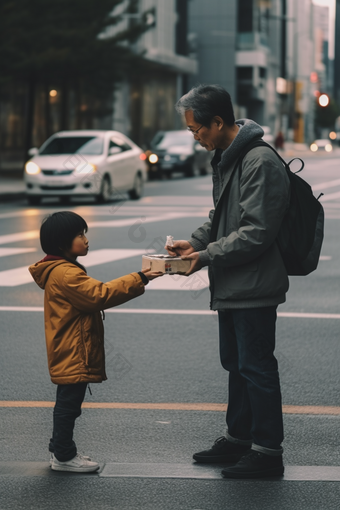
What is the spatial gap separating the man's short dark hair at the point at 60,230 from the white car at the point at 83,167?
53.0 feet

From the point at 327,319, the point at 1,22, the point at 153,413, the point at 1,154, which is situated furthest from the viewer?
the point at 1,154

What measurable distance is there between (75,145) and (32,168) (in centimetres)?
163

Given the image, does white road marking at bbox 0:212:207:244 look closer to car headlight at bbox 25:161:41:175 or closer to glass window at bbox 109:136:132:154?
car headlight at bbox 25:161:41:175

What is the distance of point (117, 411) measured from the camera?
5.31m

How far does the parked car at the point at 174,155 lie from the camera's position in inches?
1283

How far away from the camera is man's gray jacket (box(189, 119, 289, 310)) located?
3.97 m

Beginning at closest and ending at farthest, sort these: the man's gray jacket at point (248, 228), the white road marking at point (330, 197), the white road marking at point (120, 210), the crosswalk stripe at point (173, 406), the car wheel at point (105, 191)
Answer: the man's gray jacket at point (248, 228) → the crosswalk stripe at point (173, 406) → the white road marking at point (120, 210) → the car wheel at point (105, 191) → the white road marking at point (330, 197)

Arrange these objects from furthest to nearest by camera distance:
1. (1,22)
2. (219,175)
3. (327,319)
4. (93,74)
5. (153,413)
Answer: (93,74) → (1,22) → (327,319) → (153,413) → (219,175)

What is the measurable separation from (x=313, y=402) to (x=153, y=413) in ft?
3.11

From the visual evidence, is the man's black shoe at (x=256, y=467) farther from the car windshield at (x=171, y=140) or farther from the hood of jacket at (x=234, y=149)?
the car windshield at (x=171, y=140)

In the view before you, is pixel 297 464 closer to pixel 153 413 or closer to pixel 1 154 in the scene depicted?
pixel 153 413

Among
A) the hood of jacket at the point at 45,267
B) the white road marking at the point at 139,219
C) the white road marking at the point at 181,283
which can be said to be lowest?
the white road marking at the point at 139,219

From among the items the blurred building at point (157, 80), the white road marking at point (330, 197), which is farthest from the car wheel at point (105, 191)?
the blurred building at point (157, 80)

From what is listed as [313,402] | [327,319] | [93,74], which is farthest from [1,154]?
[313,402]
